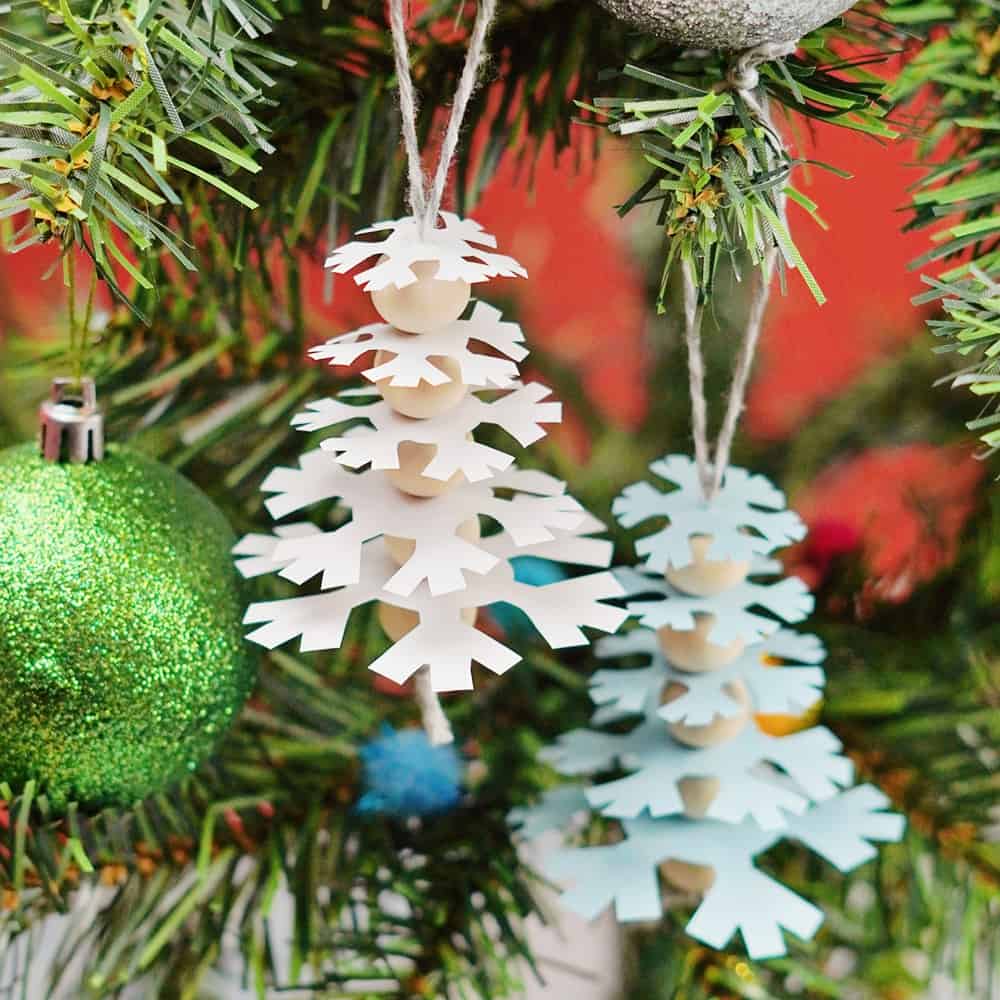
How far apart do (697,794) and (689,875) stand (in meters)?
0.03

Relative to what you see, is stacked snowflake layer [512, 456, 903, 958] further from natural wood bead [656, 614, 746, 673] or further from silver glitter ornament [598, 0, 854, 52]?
silver glitter ornament [598, 0, 854, 52]

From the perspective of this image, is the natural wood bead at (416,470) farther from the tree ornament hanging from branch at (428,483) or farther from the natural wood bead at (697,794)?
the natural wood bead at (697,794)

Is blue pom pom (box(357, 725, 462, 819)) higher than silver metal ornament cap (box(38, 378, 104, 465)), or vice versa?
silver metal ornament cap (box(38, 378, 104, 465))

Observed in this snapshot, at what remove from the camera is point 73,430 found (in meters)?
0.30

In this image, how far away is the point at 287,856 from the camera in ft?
1.20

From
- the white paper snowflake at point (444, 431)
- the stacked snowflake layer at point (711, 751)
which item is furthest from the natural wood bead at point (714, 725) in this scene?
the white paper snowflake at point (444, 431)

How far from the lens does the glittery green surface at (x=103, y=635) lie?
0.91 feet

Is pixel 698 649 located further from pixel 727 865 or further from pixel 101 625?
pixel 101 625

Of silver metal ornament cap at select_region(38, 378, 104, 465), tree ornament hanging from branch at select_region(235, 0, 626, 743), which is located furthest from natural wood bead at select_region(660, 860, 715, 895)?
silver metal ornament cap at select_region(38, 378, 104, 465)

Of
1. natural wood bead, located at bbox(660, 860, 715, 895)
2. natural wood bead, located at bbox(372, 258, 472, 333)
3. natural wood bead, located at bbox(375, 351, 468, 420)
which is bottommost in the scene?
natural wood bead, located at bbox(660, 860, 715, 895)

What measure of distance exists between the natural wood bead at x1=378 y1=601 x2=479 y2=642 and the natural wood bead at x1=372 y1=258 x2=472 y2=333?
0.25 feet

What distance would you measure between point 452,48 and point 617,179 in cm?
23

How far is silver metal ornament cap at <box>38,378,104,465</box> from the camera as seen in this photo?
0.30 m

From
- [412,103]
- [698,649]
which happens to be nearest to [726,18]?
[412,103]
